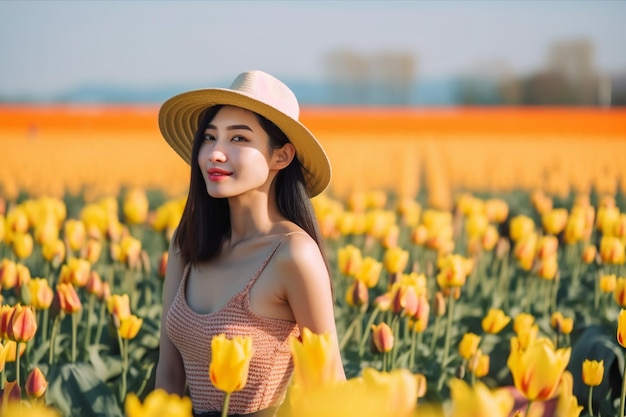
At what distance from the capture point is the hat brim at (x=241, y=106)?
2.70 m

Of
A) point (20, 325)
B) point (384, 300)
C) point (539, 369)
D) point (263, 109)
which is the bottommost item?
point (384, 300)

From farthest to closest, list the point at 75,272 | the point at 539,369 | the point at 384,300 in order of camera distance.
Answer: the point at 75,272 → the point at 384,300 → the point at 539,369

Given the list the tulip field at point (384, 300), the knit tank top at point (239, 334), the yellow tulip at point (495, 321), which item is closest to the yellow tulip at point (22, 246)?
the tulip field at point (384, 300)

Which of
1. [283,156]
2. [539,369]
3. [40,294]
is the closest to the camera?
[539,369]

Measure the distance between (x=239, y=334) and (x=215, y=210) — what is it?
47 cm

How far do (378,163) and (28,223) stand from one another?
8753mm

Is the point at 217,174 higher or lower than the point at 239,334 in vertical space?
higher

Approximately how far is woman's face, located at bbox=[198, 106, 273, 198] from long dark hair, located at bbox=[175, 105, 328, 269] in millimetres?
39

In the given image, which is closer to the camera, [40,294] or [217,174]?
[217,174]

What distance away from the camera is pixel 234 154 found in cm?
270

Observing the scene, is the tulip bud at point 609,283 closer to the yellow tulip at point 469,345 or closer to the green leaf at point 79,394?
the yellow tulip at point 469,345

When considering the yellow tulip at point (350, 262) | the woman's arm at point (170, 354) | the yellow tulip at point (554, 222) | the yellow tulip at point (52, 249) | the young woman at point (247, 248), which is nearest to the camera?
the young woman at point (247, 248)

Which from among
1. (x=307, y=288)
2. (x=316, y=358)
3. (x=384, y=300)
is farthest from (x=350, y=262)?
(x=316, y=358)

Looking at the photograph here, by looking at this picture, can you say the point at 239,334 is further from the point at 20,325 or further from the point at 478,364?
the point at 478,364
